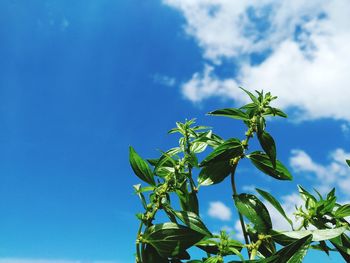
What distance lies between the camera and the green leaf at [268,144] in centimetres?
111

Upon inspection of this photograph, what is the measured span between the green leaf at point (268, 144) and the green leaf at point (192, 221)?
0.78 ft

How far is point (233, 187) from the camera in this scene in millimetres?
1181

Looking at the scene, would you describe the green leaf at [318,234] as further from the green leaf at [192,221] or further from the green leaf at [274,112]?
the green leaf at [274,112]

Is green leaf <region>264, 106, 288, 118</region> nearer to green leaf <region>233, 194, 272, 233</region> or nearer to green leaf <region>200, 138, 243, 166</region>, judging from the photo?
green leaf <region>200, 138, 243, 166</region>

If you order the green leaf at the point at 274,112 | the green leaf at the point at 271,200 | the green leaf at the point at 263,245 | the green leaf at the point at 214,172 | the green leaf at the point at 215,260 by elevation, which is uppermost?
the green leaf at the point at 274,112

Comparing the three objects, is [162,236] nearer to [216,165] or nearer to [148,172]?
[148,172]

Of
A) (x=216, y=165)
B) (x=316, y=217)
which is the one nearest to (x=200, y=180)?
(x=216, y=165)

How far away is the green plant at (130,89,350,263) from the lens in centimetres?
101

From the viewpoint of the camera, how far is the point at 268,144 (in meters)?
1.11

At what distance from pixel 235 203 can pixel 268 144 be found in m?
0.17

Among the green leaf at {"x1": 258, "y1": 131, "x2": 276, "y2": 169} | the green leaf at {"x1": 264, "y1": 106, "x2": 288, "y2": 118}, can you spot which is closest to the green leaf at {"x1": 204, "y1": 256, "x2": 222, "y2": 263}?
the green leaf at {"x1": 258, "y1": 131, "x2": 276, "y2": 169}

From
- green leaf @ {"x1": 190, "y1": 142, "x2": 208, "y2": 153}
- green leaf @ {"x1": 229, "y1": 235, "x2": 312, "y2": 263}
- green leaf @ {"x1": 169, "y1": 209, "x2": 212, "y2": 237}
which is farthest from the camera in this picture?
green leaf @ {"x1": 190, "y1": 142, "x2": 208, "y2": 153}

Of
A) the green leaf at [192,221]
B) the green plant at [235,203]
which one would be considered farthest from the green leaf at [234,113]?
the green leaf at [192,221]

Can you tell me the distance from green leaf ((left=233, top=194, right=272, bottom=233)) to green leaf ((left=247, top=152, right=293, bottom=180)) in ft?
0.35
